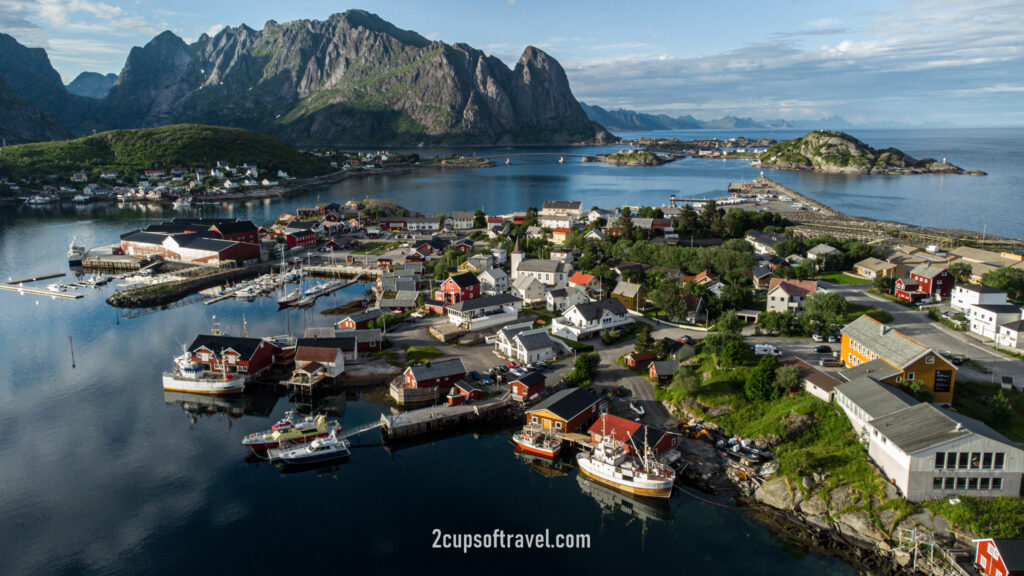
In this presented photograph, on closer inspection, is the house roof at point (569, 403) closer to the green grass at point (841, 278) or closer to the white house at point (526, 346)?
the white house at point (526, 346)

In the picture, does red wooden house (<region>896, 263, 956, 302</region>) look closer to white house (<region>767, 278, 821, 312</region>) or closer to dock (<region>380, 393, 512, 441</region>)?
white house (<region>767, 278, 821, 312</region>)

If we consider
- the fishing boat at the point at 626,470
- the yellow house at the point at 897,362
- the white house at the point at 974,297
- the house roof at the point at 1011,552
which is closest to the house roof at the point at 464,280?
the fishing boat at the point at 626,470

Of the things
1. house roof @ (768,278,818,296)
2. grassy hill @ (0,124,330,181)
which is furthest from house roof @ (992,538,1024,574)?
grassy hill @ (0,124,330,181)

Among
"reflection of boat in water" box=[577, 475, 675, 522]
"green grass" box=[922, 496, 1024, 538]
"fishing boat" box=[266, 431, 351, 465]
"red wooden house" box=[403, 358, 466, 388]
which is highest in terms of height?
"red wooden house" box=[403, 358, 466, 388]

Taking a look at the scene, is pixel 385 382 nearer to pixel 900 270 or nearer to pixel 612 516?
pixel 612 516

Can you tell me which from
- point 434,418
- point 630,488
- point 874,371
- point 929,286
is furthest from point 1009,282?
point 434,418

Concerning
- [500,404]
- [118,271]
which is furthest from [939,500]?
[118,271]
